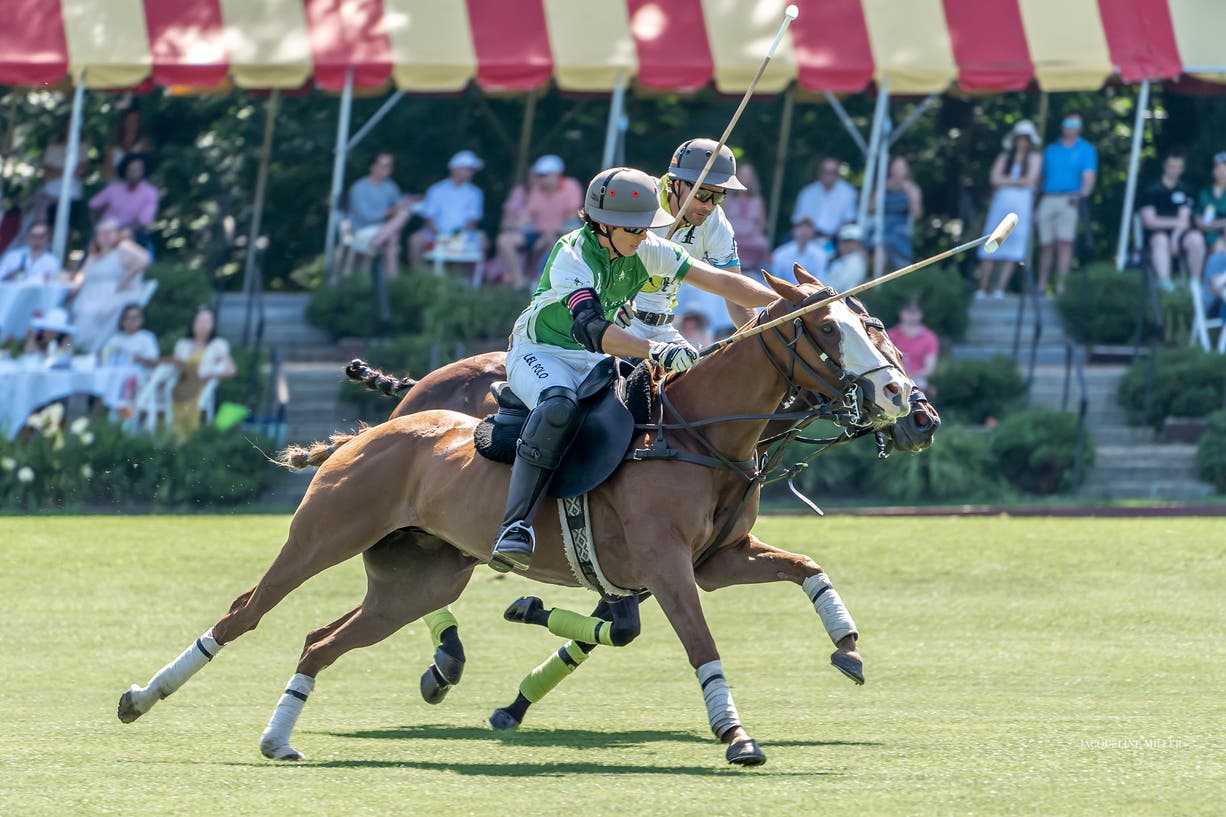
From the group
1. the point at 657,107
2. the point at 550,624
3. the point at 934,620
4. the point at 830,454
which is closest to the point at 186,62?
the point at 657,107

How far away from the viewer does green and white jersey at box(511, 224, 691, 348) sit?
8680mm

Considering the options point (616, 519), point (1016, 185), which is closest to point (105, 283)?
point (1016, 185)

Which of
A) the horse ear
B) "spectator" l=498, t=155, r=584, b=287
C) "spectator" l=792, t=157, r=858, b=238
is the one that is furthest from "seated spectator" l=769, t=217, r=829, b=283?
the horse ear

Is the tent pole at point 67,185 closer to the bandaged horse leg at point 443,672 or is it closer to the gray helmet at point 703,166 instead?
the bandaged horse leg at point 443,672

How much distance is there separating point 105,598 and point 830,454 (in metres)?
7.24

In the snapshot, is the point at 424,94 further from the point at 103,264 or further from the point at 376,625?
the point at 376,625

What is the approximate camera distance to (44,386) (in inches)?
726

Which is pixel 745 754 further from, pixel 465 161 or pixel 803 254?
pixel 465 161

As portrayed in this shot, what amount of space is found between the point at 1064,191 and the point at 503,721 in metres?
13.1

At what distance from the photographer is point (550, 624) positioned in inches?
386

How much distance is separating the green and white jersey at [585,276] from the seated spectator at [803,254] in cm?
1079

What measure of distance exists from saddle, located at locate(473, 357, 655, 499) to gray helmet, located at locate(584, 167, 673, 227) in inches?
26.7

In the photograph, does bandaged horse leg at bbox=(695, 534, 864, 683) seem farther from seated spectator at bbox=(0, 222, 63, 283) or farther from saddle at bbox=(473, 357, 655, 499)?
seated spectator at bbox=(0, 222, 63, 283)

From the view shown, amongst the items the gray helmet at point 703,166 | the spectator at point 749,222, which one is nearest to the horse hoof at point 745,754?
the gray helmet at point 703,166
